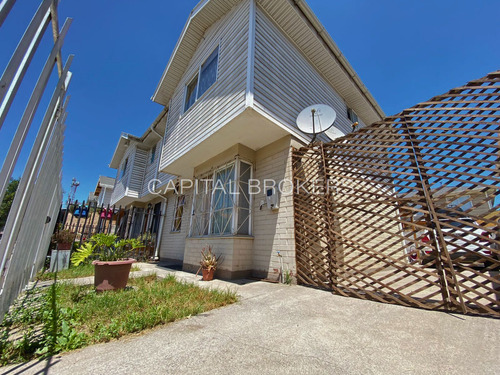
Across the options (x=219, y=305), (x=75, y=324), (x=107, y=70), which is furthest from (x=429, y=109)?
(x=107, y=70)

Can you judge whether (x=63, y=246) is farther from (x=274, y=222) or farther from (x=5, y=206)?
(x=274, y=222)

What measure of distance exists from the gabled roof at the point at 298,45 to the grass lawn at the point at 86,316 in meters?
6.98

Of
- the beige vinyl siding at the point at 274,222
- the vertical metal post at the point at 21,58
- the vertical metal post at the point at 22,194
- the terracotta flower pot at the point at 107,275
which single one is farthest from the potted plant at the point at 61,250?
the vertical metal post at the point at 21,58

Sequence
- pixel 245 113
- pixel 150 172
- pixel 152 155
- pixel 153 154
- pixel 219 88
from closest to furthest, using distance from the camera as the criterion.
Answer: pixel 245 113, pixel 219 88, pixel 150 172, pixel 153 154, pixel 152 155

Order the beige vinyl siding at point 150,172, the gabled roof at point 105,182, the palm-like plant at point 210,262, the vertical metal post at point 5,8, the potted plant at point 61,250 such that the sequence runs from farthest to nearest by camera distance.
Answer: the gabled roof at point 105,182, the beige vinyl siding at point 150,172, the potted plant at point 61,250, the palm-like plant at point 210,262, the vertical metal post at point 5,8

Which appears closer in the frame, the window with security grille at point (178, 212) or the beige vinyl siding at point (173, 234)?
the beige vinyl siding at point (173, 234)

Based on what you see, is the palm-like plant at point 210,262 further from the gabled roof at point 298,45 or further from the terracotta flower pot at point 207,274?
the gabled roof at point 298,45

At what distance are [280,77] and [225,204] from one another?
3.72m

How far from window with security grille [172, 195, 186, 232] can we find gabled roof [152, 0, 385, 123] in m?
4.75

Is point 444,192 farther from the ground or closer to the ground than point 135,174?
closer to the ground

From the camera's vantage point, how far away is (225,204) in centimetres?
581

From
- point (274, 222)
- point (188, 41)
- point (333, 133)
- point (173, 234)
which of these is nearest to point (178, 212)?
point (173, 234)

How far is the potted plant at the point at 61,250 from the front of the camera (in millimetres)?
6102

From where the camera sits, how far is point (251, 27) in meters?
4.82
